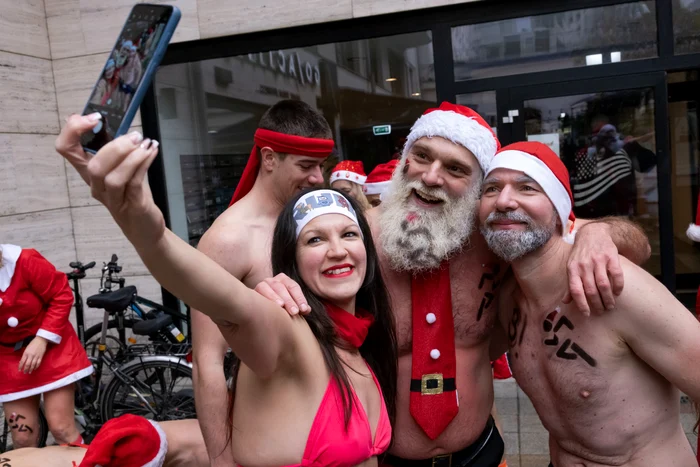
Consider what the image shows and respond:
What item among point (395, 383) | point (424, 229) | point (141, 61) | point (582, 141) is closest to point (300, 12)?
point (582, 141)

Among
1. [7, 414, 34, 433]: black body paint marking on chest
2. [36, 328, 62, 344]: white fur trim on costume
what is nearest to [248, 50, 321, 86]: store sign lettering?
[36, 328, 62, 344]: white fur trim on costume

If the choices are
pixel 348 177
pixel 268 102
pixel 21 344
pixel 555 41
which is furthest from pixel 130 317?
pixel 555 41

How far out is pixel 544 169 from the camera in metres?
2.15

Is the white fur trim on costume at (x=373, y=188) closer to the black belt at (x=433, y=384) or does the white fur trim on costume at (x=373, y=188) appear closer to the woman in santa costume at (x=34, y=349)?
the woman in santa costume at (x=34, y=349)

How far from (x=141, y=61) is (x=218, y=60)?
5.89 meters

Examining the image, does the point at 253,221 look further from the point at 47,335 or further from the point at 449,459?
the point at 47,335

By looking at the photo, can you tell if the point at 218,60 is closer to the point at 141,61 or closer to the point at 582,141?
the point at 582,141

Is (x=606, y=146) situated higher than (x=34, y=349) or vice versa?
(x=606, y=146)

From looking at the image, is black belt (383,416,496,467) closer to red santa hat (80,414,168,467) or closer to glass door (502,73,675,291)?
red santa hat (80,414,168,467)

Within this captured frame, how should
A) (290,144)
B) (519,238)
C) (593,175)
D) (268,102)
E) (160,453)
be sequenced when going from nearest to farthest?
(519,238) → (160,453) → (290,144) → (593,175) → (268,102)

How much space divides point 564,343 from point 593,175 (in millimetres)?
4347

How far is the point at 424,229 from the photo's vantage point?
240 centimetres

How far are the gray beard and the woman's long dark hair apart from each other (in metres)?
0.47

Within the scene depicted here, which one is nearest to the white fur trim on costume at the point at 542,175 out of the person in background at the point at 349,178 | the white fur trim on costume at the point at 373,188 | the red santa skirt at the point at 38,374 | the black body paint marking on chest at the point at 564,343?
the black body paint marking on chest at the point at 564,343
